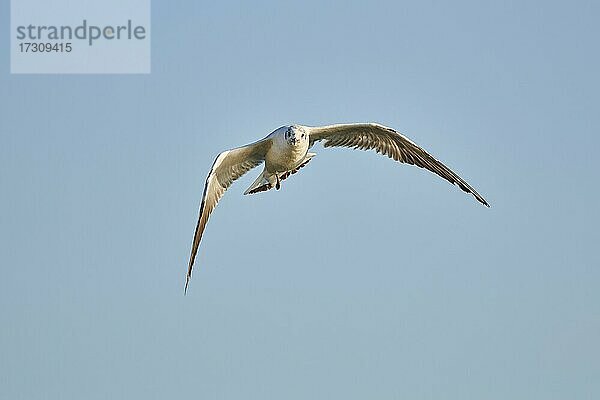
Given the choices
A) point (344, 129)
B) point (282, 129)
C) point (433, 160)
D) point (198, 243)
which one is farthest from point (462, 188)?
point (198, 243)

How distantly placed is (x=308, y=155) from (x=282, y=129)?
676mm

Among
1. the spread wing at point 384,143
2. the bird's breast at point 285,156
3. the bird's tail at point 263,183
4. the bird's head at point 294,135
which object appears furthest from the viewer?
the spread wing at point 384,143

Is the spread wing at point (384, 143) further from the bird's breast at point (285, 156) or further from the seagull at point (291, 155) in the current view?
the bird's breast at point (285, 156)

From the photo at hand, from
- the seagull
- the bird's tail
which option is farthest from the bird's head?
the bird's tail

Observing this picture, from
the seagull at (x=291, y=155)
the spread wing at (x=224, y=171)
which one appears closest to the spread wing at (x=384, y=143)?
the seagull at (x=291, y=155)

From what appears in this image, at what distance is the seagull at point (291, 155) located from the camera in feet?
54.9

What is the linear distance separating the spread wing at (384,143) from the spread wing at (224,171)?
1.07m

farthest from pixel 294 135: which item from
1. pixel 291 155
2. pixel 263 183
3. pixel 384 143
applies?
pixel 384 143

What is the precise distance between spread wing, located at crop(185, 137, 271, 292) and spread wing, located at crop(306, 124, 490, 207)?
1.07 meters

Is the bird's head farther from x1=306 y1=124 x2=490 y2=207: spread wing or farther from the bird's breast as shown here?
x1=306 y1=124 x2=490 y2=207: spread wing

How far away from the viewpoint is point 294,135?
648 inches

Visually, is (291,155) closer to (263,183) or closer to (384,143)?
(263,183)

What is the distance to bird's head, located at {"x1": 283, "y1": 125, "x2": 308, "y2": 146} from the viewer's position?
16453 millimetres

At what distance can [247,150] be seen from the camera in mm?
17531
